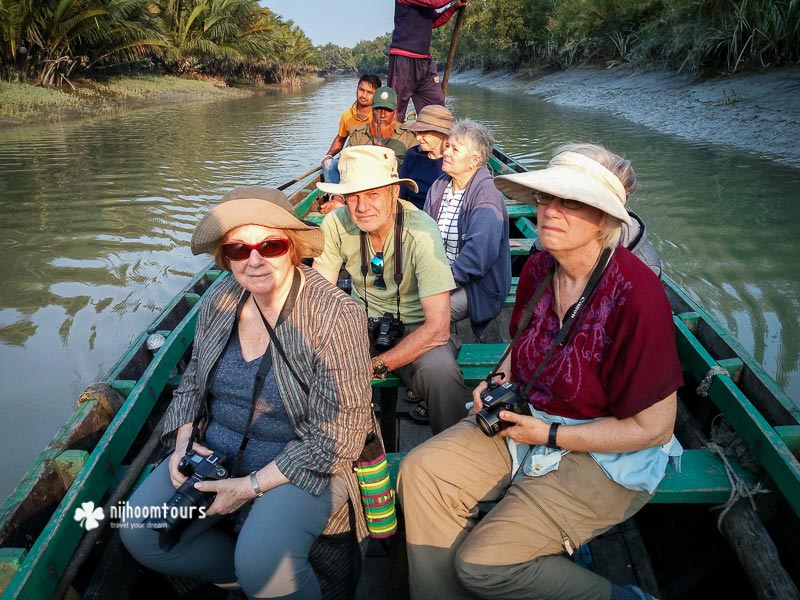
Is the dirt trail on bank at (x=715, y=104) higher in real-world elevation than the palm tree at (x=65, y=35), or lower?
lower

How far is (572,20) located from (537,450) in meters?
27.2

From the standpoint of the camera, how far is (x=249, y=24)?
31.1 m

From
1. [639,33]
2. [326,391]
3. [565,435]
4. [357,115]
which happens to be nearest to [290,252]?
[326,391]

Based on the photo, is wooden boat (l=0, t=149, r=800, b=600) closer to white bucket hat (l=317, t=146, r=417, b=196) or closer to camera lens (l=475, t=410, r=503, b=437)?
camera lens (l=475, t=410, r=503, b=437)

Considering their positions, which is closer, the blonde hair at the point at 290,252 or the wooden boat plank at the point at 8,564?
the wooden boat plank at the point at 8,564

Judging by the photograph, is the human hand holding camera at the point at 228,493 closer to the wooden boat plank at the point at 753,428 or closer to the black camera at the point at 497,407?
the black camera at the point at 497,407

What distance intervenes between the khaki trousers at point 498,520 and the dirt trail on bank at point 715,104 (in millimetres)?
9306

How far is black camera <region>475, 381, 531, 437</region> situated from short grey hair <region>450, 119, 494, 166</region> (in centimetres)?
172

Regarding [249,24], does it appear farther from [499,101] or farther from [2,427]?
[2,427]

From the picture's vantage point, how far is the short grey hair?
3141mm

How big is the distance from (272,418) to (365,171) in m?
1.13

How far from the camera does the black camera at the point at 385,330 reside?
2.51 metres

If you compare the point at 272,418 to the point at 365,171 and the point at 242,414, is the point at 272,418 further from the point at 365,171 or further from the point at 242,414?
the point at 365,171

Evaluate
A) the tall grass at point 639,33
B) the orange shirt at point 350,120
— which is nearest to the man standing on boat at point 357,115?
the orange shirt at point 350,120
